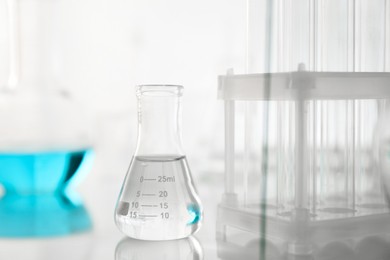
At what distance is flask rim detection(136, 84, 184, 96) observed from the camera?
0.82 meters

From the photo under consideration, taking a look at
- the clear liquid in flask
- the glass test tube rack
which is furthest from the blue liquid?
the glass test tube rack

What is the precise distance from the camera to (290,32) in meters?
0.72

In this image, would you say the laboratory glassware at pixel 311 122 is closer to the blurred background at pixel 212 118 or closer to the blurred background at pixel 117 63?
the blurred background at pixel 212 118

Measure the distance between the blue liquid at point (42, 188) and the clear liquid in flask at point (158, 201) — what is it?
0.61ft

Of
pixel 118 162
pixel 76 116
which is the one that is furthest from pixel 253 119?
pixel 118 162

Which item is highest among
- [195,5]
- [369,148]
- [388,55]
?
[195,5]

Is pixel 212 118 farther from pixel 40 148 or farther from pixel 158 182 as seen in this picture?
pixel 158 182

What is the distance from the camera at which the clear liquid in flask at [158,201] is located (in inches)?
31.0

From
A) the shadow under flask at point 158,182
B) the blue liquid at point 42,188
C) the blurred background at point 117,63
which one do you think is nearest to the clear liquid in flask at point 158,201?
the shadow under flask at point 158,182

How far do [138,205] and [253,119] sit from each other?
192mm

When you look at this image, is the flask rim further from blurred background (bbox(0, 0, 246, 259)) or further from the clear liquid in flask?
blurred background (bbox(0, 0, 246, 259))

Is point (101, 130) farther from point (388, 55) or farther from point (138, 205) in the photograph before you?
point (388, 55)

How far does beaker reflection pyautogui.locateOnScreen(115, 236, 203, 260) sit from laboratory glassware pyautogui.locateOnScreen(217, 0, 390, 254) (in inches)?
2.0

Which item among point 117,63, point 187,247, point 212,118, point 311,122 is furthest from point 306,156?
point 117,63
